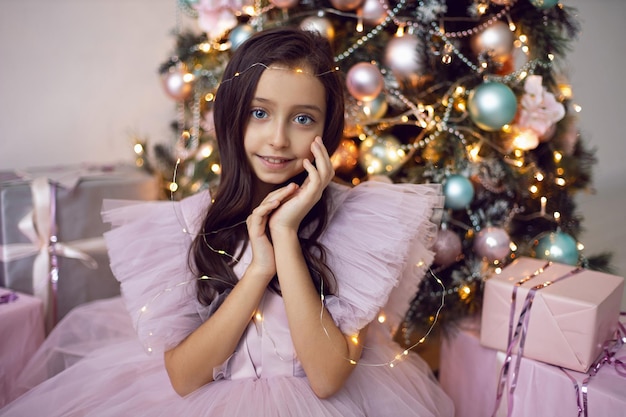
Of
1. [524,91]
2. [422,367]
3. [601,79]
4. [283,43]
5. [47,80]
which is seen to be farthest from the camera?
[601,79]

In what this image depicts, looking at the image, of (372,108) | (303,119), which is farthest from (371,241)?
(372,108)

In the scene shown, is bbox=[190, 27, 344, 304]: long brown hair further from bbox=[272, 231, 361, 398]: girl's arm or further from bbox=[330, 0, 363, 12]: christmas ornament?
bbox=[330, 0, 363, 12]: christmas ornament

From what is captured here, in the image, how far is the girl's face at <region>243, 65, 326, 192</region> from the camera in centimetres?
89

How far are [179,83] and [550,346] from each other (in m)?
1.23

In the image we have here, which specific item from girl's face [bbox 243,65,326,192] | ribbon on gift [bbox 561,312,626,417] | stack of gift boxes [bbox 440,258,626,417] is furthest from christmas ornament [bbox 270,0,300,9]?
ribbon on gift [bbox 561,312,626,417]

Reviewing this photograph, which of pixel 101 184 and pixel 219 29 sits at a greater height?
pixel 219 29

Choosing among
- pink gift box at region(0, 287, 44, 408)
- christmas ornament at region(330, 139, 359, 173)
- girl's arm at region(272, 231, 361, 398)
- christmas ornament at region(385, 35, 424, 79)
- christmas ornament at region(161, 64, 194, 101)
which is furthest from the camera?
christmas ornament at region(161, 64, 194, 101)

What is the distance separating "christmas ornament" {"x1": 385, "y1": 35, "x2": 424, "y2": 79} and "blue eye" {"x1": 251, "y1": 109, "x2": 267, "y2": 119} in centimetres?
47

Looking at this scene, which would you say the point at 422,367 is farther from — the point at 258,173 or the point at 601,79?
the point at 601,79

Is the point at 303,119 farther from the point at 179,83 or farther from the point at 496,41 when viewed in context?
the point at 179,83

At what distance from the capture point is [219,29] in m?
1.45

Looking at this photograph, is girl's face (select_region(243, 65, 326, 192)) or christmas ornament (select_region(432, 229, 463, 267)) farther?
christmas ornament (select_region(432, 229, 463, 267))

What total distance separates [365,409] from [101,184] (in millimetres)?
939

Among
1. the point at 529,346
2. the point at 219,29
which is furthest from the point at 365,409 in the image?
the point at 219,29
